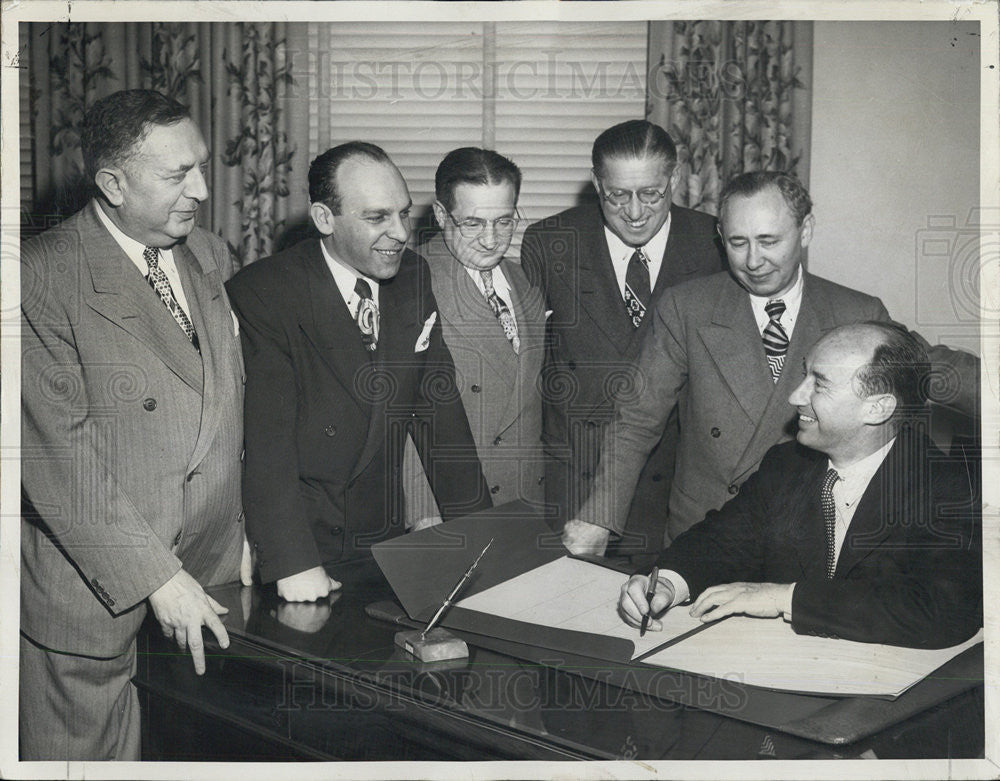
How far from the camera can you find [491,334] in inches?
96.0

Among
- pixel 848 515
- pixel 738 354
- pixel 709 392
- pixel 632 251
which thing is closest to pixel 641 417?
pixel 709 392

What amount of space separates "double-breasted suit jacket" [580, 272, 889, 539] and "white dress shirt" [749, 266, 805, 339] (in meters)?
0.01

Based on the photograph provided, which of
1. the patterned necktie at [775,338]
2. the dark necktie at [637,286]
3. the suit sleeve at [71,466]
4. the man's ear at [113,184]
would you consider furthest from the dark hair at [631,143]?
the suit sleeve at [71,466]

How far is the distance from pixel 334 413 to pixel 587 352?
640mm

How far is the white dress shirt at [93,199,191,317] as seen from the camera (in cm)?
228

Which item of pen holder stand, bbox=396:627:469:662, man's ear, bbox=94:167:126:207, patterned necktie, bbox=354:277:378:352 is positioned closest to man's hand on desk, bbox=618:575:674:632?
pen holder stand, bbox=396:627:469:662

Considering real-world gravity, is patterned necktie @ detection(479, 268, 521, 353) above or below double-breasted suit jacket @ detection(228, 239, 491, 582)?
above

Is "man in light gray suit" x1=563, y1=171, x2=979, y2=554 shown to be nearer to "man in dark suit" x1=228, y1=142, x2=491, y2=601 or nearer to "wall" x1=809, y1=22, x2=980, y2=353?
"wall" x1=809, y1=22, x2=980, y2=353

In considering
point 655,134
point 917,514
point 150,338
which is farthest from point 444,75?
point 917,514

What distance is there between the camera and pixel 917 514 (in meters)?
2.24

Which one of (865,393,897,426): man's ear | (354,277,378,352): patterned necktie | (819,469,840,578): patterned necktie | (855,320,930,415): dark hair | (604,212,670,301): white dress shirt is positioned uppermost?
(604,212,670,301): white dress shirt

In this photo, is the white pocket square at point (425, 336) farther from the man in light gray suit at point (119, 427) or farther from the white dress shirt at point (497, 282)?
the man in light gray suit at point (119, 427)

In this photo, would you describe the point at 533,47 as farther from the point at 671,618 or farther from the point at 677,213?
the point at 671,618

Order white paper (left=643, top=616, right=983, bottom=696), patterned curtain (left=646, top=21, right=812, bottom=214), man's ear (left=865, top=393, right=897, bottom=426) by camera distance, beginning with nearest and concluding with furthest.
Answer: white paper (left=643, top=616, right=983, bottom=696), man's ear (left=865, top=393, right=897, bottom=426), patterned curtain (left=646, top=21, right=812, bottom=214)
